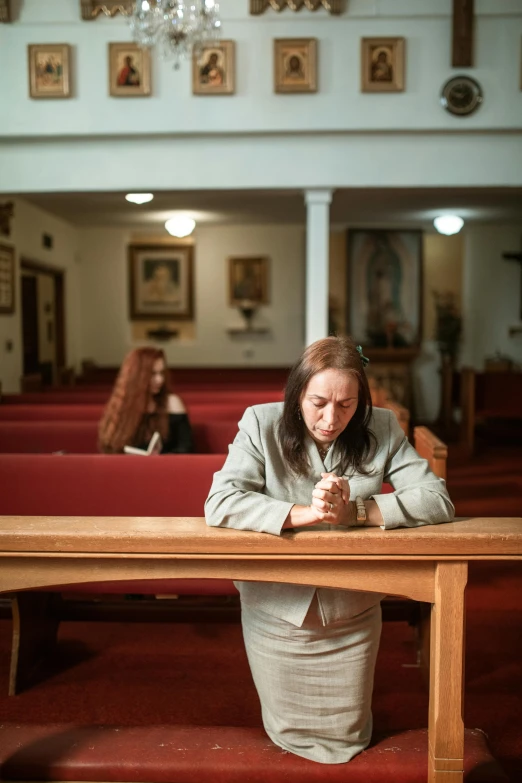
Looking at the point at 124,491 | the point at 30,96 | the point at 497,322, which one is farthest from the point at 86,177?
the point at 497,322

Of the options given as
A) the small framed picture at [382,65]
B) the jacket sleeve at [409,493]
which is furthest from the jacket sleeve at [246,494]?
the small framed picture at [382,65]

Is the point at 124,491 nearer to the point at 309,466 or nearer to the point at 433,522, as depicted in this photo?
the point at 309,466

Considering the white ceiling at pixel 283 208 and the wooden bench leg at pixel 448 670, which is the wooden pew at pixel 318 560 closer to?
the wooden bench leg at pixel 448 670

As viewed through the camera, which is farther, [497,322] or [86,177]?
[497,322]

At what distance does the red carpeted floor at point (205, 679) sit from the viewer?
266cm

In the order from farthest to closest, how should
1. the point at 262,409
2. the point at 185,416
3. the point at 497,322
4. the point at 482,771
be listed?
the point at 497,322, the point at 185,416, the point at 262,409, the point at 482,771

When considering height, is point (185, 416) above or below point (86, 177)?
below

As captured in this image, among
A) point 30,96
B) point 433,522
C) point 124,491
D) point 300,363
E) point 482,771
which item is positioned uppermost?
point 30,96

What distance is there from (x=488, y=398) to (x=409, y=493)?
280 inches

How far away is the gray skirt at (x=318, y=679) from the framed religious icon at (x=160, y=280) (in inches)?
376

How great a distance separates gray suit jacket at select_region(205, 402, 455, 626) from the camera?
1.81 meters

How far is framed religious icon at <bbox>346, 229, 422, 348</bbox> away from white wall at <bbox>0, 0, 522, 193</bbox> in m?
4.64

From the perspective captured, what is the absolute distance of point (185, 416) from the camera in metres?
4.01

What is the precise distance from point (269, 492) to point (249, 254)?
957 centimetres
